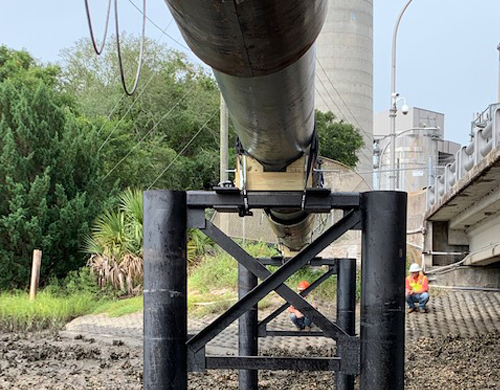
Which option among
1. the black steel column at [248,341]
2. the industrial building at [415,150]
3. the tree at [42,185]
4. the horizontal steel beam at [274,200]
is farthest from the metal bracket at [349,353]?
the industrial building at [415,150]

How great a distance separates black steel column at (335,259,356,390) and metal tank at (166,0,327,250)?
11.9 feet

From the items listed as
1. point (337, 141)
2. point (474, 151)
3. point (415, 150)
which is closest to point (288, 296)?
point (474, 151)

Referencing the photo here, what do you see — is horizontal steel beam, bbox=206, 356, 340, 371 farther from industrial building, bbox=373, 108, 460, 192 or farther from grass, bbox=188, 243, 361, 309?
industrial building, bbox=373, 108, 460, 192

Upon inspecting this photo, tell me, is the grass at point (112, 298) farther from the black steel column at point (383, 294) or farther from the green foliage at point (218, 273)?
the black steel column at point (383, 294)

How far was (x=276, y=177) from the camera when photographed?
459cm

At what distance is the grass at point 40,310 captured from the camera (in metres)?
14.4

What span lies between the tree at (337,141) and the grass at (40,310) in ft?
51.9

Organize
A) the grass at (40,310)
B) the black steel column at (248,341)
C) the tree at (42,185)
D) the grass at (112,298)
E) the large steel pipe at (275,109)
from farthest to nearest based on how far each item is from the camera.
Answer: the tree at (42,185)
the grass at (112,298)
the grass at (40,310)
the black steel column at (248,341)
the large steel pipe at (275,109)

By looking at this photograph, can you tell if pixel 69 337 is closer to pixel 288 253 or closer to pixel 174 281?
pixel 288 253

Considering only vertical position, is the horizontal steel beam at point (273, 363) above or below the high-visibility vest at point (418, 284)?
above

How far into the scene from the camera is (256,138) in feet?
13.0

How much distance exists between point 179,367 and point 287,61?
2104 millimetres

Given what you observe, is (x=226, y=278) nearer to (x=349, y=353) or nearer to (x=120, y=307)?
(x=120, y=307)

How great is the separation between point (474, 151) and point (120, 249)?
1092cm
